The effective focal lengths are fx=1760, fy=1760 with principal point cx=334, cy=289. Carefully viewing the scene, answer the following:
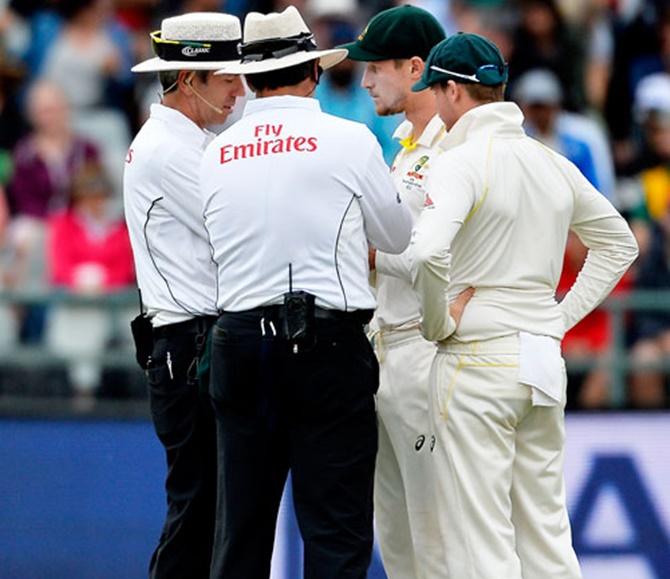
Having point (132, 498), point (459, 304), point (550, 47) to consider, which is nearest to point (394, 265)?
point (459, 304)

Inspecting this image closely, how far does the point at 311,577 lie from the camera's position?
19.2 ft

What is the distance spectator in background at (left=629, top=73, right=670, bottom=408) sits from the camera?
8.46 meters

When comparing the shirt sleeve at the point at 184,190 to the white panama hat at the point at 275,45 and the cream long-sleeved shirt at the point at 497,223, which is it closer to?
the white panama hat at the point at 275,45

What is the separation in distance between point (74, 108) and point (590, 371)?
4009mm

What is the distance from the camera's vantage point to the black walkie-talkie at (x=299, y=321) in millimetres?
5703

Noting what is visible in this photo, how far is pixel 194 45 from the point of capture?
6309mm

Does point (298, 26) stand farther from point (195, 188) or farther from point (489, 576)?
point (489, 576)

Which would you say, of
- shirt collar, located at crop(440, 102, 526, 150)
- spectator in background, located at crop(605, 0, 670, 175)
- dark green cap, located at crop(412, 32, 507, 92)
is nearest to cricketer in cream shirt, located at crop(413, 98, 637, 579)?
shirt collar, located at crop(440, 102, 526, 150)

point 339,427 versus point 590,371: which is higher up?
point 339,427

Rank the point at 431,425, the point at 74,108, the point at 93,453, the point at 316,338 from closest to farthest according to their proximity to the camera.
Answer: the point at 316,338 → the point at 431,425 → the point at 93,453 → the point at 74,108

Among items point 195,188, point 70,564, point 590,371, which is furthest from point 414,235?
point 70,564

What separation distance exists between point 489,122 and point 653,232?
3.57 metres

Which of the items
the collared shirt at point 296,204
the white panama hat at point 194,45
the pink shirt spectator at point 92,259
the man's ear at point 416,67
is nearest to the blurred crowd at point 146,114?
the pink shirt spectator at point 92,259

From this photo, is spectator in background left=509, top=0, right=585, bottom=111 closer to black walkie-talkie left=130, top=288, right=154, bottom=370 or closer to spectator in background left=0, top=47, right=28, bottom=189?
spectator in background left=0, top=47, right=28, bottom=189
